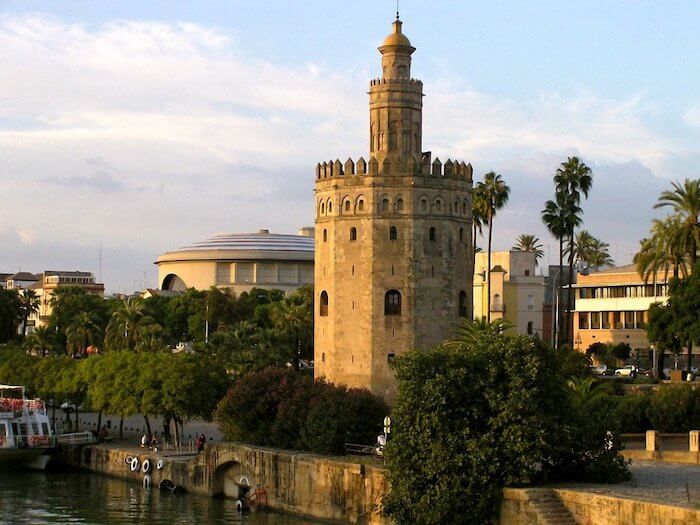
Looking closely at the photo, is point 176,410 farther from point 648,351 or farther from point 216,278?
point 216,278

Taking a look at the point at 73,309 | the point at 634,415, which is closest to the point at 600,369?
the point at 634,415

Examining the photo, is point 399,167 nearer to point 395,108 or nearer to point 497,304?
point 395,108

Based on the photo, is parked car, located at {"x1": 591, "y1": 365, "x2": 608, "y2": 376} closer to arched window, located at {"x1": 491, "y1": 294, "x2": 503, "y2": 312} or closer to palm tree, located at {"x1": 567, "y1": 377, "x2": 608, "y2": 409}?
arched window, located at {"x1": 491, "y1": 294, "x2": 503, "y2": 312}

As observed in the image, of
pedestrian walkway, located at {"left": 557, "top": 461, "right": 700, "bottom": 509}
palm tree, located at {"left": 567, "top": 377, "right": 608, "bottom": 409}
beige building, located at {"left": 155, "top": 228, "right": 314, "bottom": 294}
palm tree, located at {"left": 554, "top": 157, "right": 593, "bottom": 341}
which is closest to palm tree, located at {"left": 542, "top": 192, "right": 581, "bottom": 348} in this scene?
palm tree, located at {"left": 554, "top": 157, "right": 593, "bottom": 341}

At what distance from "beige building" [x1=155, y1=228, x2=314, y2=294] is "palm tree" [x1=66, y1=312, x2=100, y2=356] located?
174ft

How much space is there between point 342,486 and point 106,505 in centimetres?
994

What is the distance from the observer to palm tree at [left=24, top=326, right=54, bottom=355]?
90.8 m

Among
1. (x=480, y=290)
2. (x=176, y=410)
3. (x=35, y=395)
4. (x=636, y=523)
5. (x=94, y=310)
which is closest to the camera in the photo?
(x=636, y=523)

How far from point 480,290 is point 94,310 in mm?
36000

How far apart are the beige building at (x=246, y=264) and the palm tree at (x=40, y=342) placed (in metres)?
51.9

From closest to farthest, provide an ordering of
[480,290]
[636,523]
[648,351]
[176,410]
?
1. [636,523]
2. [176,410]
3. [648,351]
4. [480,290]

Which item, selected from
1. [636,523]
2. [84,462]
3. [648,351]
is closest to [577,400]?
[636,523]

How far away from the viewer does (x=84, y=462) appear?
173 ft

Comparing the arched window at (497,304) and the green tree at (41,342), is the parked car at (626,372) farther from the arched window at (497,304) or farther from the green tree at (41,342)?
the green tree at (41,342)
